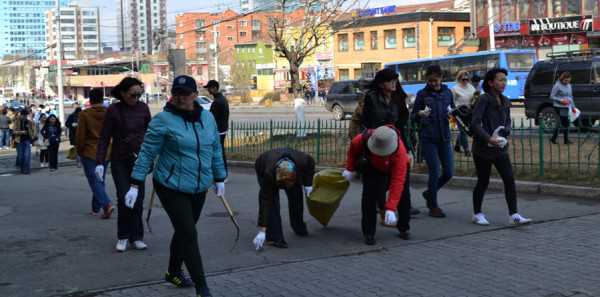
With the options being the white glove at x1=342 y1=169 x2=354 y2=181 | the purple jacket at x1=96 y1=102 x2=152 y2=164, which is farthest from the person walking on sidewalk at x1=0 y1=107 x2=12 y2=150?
the white glove at x1=342 y1=169 x2=354 y2=181

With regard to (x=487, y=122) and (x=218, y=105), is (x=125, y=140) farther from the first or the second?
(x=218, y=105)

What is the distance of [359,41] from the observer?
72.2 metres

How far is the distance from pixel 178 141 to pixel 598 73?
1614 cm

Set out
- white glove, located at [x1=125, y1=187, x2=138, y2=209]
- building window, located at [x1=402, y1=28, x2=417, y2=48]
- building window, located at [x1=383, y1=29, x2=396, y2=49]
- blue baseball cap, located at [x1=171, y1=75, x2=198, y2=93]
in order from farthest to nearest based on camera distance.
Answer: building window, located at [x1=383, y1=29, x2=396, y2=49], building window, located at [x1=402, y1=28, x2=417, y2=48], white glove, located at [x1=125, y1=187, x2=138, y2=209], blue baseball cap, located at [x1=171, y1=75, x2=198, y2=93]

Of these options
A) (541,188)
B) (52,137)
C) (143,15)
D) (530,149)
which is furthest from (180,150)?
(143,15)

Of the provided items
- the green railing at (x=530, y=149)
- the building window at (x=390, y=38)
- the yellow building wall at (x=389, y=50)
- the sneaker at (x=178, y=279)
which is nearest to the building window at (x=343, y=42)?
the yellow building wall at (x=389, y=50)

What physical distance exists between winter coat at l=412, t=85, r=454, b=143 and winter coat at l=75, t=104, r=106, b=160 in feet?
12.9

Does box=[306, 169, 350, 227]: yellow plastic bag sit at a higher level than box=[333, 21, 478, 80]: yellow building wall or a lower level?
lower

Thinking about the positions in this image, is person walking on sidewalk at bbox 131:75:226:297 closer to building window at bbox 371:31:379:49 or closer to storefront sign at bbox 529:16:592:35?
storefront sign at bbox 529:16:592:35

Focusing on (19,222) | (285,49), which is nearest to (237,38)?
(285,49)

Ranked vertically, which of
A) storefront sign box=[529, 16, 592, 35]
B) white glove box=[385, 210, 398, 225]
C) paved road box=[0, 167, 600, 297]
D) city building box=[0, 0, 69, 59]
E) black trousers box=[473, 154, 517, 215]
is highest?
city building box=[0, 0, 69, 59]

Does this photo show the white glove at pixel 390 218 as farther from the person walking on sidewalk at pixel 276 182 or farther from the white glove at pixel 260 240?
the white glove at pixel 260 240

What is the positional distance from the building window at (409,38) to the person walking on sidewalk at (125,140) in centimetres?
6032

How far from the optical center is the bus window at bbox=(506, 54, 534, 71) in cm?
3669
